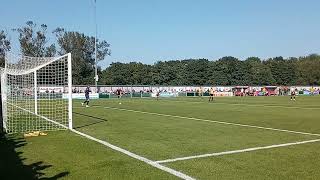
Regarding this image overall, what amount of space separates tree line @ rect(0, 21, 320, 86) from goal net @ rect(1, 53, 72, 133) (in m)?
62.3

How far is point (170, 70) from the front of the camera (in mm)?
124438

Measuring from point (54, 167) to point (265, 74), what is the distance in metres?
132

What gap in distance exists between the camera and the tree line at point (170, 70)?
98.1m

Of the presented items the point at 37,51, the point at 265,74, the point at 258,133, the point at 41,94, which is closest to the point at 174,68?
the point at 265,74

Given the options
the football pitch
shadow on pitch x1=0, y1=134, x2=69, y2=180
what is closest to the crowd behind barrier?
the football pitch

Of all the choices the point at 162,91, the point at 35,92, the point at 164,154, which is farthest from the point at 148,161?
the point at 162,91

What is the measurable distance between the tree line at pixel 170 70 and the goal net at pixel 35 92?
6231 cm

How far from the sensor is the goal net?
17.9 metres

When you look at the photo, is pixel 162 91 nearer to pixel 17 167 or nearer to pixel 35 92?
pixel 35 92

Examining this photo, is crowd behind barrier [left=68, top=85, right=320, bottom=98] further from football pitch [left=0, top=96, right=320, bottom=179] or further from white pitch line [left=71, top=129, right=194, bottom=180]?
white pitch line [left=71, top=129, right=194, bottom=180]

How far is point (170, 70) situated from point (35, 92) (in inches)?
3898

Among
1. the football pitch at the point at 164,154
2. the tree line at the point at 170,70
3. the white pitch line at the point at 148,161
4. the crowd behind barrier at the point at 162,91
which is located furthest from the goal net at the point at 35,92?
the tree line at the point at 170,70

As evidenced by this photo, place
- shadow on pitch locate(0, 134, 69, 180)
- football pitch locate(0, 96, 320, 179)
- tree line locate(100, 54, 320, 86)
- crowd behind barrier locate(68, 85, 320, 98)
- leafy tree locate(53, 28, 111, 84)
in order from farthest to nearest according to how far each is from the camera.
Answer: tree line locate(100, 54, 320, 86)
leafy tree locate(53, 28, 111, 84)
crowd behind barrier locate(68, 85, 320, 98)
football pitch locate(0, 96, 320, 179)
shadow on pitch locate(0, 134, 69, 180)

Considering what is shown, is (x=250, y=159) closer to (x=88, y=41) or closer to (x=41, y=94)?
(x=41, y=94)
